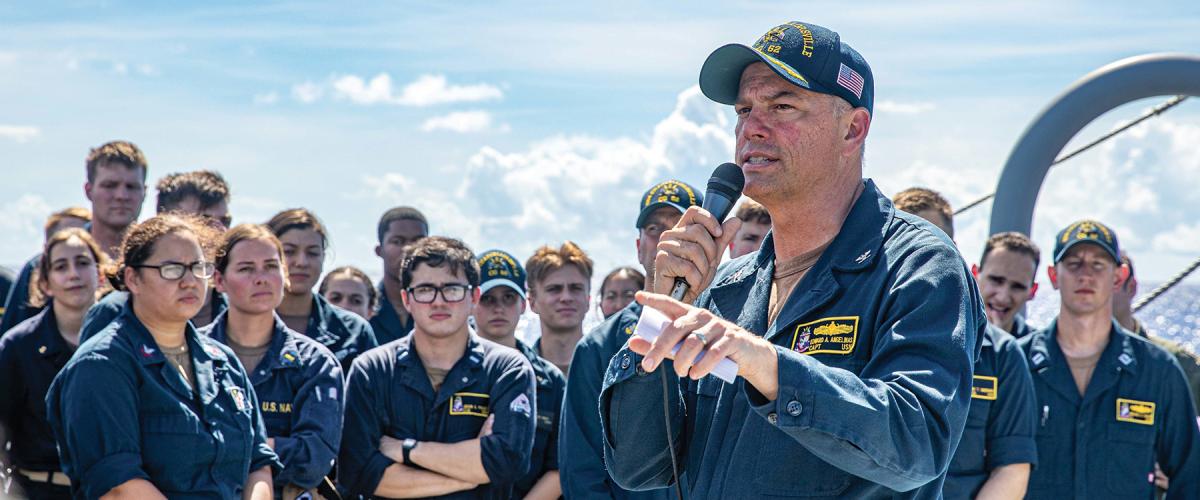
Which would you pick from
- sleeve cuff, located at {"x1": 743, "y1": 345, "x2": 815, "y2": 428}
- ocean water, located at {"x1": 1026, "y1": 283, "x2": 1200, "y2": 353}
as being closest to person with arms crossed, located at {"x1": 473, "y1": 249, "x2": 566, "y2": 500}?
sleeve cuff, located at {"x1": 743, "y1": 345, "x2": 815, "y2": 428}

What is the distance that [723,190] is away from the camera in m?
2.66

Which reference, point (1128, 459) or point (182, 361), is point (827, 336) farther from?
point (1128, 459)

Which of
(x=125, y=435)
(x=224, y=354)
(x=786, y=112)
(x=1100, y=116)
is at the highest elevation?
(x=1100, y=116)

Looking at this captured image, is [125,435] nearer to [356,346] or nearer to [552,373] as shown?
[356,346]

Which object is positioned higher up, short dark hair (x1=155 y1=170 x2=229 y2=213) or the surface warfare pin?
short dark hair (x1=155 y1=170 x2=229 y2=213)

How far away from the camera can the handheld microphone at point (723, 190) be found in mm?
2609

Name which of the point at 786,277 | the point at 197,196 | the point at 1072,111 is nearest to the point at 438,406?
the point at 197,196

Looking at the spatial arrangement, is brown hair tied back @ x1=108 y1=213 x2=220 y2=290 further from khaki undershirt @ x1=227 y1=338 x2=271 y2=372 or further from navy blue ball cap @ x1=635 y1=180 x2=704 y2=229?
navy blue ball cap @ x1=635 y1=180 x2=704 y2=229

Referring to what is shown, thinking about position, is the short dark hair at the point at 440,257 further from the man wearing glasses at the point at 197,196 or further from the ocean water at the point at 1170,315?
the ocean water at the point at 1170,315

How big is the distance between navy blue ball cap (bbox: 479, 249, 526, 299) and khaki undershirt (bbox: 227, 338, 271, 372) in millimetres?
1530

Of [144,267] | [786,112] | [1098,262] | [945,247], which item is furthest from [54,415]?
[1098,262]

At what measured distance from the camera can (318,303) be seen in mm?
6062

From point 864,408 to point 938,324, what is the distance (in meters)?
0.27

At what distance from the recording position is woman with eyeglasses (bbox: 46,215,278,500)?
3979mm
